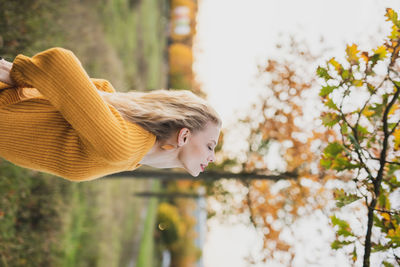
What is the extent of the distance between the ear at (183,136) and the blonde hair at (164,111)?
3 centimetres

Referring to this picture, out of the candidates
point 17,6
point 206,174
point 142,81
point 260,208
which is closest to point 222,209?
point 260,208

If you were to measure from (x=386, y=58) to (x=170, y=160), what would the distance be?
5.02ft

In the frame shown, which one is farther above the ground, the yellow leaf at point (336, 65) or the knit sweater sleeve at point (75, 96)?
the yellow leaf at point (336, 65)

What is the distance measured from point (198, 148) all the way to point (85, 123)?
70cm

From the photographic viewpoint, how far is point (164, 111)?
1984 mm

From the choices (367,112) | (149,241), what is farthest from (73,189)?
(149,241)

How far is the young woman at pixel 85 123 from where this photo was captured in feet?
5.68

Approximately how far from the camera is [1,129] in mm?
2047

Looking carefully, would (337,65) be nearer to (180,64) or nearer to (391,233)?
(391,233)

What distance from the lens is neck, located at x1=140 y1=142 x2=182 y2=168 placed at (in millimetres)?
2119

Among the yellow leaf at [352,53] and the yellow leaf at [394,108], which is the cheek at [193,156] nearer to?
the yellow leaf at [352,53]

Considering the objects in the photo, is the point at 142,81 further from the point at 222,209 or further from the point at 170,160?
the point at 170,160

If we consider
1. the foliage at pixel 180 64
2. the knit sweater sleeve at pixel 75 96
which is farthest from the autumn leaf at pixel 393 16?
the foliage at pixel 180 64

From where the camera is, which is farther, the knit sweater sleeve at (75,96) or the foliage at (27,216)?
the foliage at (27,216)
